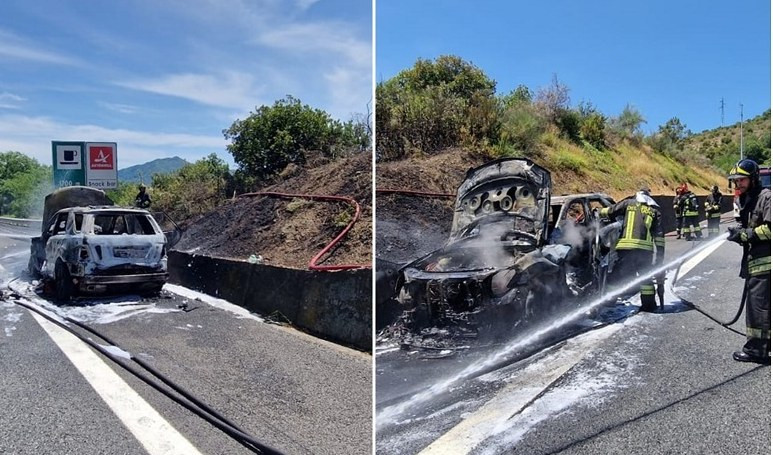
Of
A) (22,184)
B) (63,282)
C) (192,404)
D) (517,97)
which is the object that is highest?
(517,97)

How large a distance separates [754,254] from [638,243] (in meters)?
0.25

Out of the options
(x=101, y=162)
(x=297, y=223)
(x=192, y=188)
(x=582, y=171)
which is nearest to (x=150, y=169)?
(x=101, y=162)

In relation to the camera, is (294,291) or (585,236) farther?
(294,291)

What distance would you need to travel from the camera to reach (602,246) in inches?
56.2

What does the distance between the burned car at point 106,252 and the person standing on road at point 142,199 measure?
4cm

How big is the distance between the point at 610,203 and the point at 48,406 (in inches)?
76.5

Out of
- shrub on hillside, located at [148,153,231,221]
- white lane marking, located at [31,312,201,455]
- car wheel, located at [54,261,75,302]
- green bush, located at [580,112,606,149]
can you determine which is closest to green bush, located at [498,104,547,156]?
green bush, located at [580,112,606,149]

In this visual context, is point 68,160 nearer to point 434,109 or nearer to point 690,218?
point 434,109

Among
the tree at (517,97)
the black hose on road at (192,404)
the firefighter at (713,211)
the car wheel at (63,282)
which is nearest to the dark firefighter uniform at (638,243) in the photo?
the firefighter at (713,211)

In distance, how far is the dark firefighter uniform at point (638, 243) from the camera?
1.41 meters

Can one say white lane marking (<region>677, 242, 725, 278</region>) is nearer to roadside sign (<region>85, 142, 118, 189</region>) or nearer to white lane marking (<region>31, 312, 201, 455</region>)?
white lane marking (<region>31, 312, 201, 455</region>)

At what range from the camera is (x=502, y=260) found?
50.4 inches

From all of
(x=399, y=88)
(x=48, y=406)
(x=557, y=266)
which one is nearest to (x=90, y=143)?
(x=48, y=406)

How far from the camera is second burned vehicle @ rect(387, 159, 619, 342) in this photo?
1259 mm
